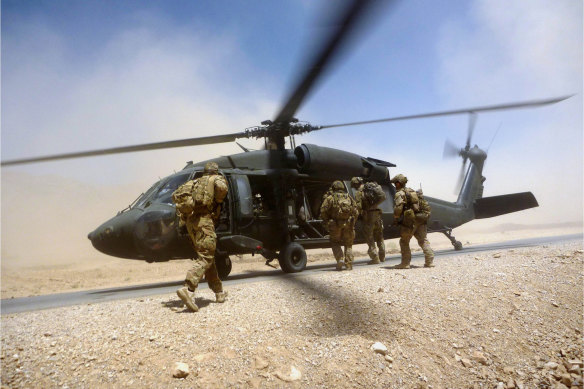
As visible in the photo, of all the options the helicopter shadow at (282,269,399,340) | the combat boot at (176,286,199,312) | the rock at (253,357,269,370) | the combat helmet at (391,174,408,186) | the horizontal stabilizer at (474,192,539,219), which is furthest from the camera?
the horizontal stabilizer at (474,192,539,219)

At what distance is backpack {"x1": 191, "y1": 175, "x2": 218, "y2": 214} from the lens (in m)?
4.27

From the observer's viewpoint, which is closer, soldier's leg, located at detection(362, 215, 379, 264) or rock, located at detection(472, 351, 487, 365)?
rock, located at detection(472, 351, 487, 365)

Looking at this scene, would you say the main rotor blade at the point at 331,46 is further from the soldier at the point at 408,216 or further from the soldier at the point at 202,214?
the soldier at the point at 408,216

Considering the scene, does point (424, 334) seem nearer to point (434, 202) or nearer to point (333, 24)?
point (333, 24)

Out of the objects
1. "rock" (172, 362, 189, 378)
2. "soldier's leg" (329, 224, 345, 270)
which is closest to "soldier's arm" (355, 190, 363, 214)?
"soldier's leg" (329, 224, 345, 270)

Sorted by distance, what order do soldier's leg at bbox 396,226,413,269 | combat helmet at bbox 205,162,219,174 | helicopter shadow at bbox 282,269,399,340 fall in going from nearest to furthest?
helicopter shadow at bbox 282,269,399,340 → combat helmet at bbox 205,162,219,174 → soldier's leg at bbox 396,226,413,269

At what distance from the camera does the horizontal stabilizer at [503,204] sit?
Answer: 11453 mm

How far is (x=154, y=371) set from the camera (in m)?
2.75

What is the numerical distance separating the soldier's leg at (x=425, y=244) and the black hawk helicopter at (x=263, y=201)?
220 cm

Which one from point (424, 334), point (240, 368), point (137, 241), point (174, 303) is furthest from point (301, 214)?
point (240, 368)

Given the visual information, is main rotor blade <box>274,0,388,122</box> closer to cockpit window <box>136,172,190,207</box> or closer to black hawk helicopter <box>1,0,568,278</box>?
black hawk helicopter <box>1,0,568,278</box>

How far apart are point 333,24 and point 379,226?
7.41 m

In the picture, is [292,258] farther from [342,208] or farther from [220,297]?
[220,297]

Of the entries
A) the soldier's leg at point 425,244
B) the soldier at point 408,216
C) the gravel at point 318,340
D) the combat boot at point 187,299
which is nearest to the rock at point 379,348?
the gravel at point 318,340
